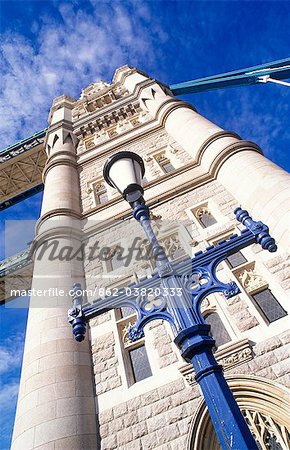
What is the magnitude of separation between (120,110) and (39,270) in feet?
35.7

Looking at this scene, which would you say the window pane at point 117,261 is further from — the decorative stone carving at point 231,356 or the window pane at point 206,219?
the decorative stone carving at point 231,356

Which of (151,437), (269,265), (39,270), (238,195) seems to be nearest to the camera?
(151,437)

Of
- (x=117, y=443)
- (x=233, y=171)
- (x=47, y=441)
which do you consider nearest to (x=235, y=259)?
(x=233, y=171)

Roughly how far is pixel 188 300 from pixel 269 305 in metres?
3.38

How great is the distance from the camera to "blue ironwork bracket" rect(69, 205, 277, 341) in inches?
105

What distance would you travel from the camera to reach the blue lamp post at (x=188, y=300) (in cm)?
201

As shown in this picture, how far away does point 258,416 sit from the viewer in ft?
14.2

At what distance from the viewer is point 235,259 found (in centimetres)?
658

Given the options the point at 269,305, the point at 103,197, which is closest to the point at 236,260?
the point at 269,305

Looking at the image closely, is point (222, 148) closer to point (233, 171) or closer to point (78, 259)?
point (233, 171)

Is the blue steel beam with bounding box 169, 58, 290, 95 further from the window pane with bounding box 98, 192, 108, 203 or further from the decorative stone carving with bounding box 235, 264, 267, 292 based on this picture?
the decorative stone carving with bounding box 235, 264, 267, 292

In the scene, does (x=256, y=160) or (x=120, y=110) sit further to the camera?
(x=120, y=110)

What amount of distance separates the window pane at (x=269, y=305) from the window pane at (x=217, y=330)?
704 mm

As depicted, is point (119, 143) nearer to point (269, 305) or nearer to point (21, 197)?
point (269, 305)
